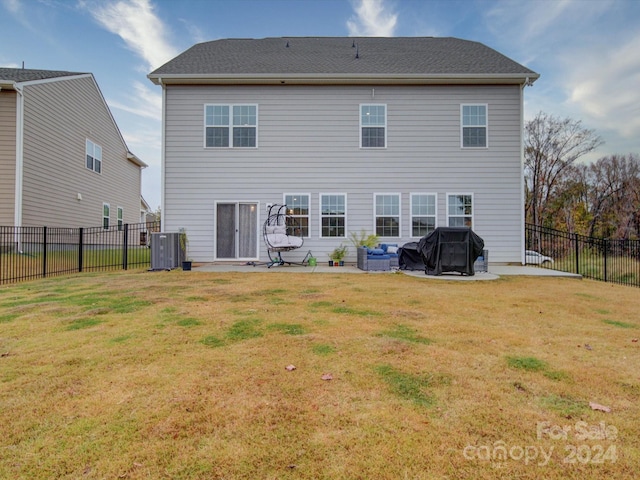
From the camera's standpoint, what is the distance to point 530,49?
1931 cm

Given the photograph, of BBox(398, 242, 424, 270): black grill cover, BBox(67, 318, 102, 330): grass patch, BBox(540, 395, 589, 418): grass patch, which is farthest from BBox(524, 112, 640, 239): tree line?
BBox(67, 318, 102, 330): grass patch

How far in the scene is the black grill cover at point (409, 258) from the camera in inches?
386

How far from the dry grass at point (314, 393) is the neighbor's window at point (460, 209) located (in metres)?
6.57

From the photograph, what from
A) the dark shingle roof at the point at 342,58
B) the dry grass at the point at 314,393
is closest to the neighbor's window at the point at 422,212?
the dark shingle roof at the point at 342,58

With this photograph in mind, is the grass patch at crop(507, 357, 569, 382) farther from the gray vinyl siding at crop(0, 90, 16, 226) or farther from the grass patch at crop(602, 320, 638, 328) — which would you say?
the gray vinyl siding at crop(0, 90, 16, 226)

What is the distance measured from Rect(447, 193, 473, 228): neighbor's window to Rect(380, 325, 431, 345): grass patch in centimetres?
815

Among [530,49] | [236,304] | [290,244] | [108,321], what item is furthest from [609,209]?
[108,321]

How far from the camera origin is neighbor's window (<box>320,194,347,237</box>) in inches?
436

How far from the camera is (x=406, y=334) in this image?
11.7 ft

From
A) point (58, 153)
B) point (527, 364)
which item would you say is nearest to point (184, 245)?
point (58, 153)

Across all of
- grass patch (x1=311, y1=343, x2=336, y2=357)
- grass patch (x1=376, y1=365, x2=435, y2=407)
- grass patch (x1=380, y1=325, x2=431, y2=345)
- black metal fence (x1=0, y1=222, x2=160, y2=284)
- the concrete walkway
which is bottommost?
grass patch (x1=376, y1=365, x2=435, y2=407)

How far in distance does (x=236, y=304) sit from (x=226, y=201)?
22.0 ft

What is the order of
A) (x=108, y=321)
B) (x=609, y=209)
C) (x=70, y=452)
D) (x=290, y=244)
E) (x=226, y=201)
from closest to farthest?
(x=70, y=452), (x=108, y=321), (x=290, y=244), (x=226, y=201), (x=609, y=209)

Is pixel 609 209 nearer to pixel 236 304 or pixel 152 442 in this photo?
pixel 236 304
